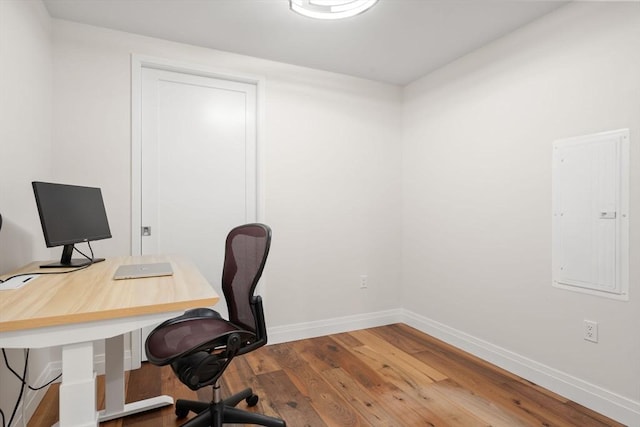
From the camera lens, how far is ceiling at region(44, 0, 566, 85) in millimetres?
2215

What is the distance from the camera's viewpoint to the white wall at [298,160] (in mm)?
2451

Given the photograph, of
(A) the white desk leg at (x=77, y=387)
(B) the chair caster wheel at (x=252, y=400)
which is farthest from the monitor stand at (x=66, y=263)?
(B) the chair caster wheel at (x=252, y=400)

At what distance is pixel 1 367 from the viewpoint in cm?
161

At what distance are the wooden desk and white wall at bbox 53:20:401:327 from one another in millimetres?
1328

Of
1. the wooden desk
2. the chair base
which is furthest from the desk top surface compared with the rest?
the chair base

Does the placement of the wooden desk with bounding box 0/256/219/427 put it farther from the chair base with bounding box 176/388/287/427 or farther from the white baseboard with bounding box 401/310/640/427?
the white baseboard with bounding box 401/310/640/427

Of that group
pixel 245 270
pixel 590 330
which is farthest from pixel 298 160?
pixel 590 330

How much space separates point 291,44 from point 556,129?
2.01m

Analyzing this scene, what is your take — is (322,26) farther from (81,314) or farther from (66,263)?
(81,314)

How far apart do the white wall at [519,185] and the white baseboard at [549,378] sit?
21 millimetres

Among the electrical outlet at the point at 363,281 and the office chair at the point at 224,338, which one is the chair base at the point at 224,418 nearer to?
the office chair at the point at 224,338

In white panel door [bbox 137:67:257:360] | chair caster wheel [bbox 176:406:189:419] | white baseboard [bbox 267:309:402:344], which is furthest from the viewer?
white baseboard [bbox 267:309:402:344]

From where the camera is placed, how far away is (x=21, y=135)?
6.11 feet

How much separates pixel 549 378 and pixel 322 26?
2.87 metres
